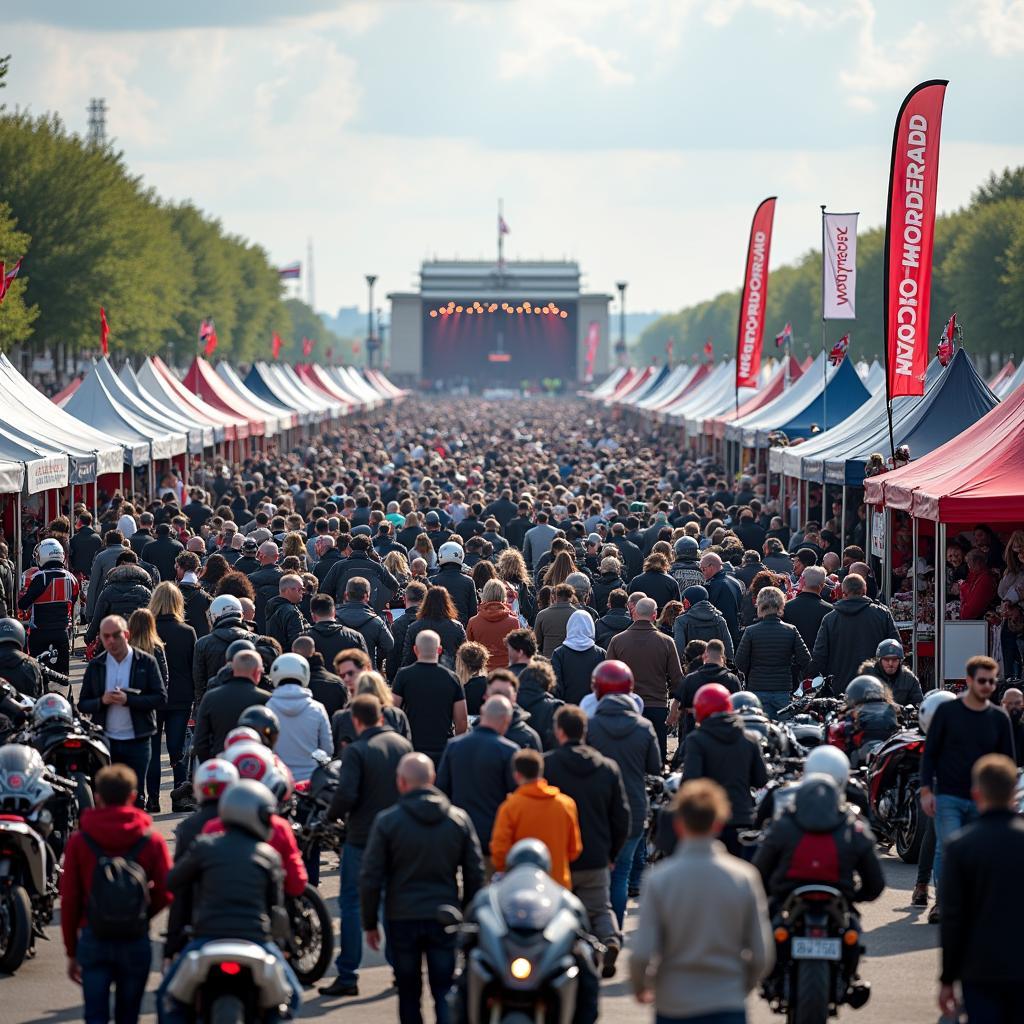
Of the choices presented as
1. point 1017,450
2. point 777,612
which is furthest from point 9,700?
point 1017,450

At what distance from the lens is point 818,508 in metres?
28.9

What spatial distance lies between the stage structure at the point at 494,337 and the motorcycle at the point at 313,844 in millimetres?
163203

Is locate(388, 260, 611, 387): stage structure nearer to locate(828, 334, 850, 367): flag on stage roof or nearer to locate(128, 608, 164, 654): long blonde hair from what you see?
locate(828, 334, 850, 367): flag on stage roof

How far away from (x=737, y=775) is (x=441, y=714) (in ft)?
7.17

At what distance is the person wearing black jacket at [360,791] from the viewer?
9.40 metres

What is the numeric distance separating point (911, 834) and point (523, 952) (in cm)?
607

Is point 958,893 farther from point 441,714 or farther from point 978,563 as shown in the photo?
point 978,563

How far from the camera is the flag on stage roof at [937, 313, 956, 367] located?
26.0 m

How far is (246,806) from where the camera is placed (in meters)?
7.55

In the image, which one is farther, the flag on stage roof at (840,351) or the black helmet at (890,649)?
the flag on stage roof at (840,351)

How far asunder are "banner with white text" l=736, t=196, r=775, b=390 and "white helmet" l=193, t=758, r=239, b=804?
29160 millimetres

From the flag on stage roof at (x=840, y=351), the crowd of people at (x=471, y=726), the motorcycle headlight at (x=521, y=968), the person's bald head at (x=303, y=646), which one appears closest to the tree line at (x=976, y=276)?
the flag on stage roof at (x=840, y=351)

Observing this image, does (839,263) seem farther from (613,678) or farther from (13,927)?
(13,927)

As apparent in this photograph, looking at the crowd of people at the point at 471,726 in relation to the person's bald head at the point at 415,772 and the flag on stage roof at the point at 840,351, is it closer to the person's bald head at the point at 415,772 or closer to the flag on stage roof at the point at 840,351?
the person's bald head at the point at 415,772
